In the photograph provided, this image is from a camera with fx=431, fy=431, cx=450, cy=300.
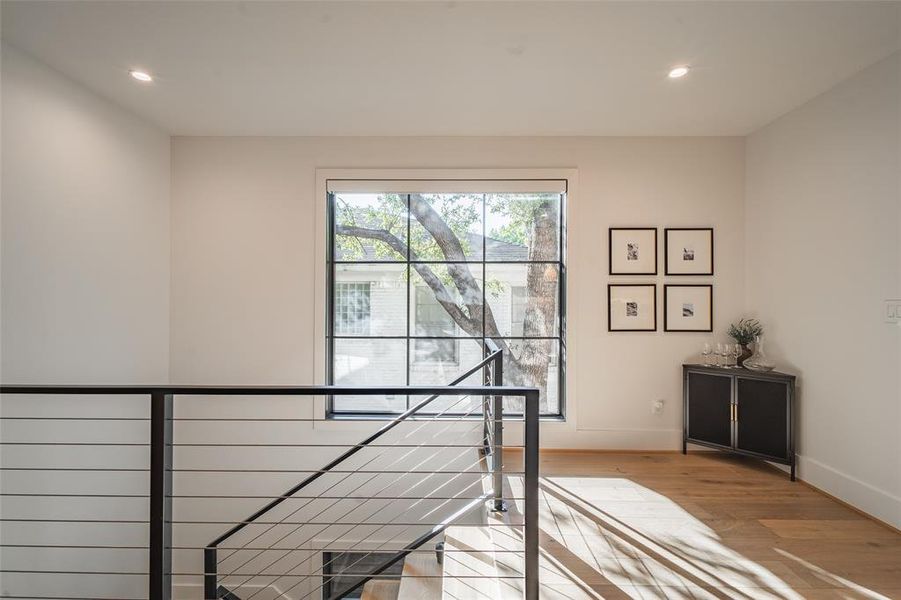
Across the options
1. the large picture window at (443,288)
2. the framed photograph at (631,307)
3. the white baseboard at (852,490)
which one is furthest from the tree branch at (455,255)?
the white baseboard at (852,490)

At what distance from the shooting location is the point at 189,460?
3711 millimetres

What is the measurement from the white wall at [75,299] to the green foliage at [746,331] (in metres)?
4.54

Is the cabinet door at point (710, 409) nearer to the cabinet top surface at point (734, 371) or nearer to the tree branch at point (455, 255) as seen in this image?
the cabinet top surface at point (734, 371)

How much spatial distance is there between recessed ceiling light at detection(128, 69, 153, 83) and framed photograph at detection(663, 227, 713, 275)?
3857 millimetres

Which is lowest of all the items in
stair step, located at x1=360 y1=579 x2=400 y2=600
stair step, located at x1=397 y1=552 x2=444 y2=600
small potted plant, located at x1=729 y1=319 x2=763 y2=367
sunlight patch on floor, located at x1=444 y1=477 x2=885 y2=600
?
stair step, located at x1=360 y1=579 x2=400 y2=600

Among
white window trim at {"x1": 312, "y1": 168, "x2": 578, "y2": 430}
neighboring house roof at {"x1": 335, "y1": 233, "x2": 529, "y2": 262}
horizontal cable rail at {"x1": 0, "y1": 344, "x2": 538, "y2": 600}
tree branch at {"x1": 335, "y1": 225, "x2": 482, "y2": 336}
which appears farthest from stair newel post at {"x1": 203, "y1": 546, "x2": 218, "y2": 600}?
neighboring house roof at {"x1": 335, "y1": 233, "x2": 529, "y2": 262}

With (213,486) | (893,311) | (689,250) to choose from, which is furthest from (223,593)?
(893,311)

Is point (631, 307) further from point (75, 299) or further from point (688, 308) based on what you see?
point (75, 299)

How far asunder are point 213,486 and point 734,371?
4222 millimetres

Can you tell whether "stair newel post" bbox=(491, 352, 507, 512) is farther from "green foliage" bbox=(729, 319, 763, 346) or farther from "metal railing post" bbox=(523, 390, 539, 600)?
"green foliage" bbox=(729, 319, 763, 346)

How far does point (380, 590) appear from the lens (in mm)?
2854

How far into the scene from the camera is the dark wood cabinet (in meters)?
2.98

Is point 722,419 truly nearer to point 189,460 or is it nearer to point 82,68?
point 189,460

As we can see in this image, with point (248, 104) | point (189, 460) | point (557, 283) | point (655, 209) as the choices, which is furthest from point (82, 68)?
point (655, 209)
